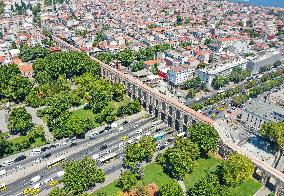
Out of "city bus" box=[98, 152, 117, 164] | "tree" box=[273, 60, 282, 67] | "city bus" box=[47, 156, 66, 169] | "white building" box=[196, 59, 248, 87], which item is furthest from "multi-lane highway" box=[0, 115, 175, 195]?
"tree" box=[273, 60, 282, 67]

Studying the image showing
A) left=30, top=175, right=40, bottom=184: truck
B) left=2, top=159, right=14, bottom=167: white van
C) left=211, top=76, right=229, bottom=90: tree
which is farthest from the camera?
left=211, top=76, right=229, bottom=90: tree

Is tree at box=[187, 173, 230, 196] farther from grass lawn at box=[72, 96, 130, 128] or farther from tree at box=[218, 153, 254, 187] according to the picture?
grass lawn at box=[72, 96, 130, 128]

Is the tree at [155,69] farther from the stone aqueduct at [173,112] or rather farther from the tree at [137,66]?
the stone aqueduct at [173,112]

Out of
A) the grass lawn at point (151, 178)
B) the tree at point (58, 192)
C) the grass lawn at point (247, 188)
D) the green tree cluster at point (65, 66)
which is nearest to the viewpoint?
the tree at point (58, 192)

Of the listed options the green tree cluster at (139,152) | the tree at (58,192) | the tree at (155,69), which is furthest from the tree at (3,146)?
the tree at (155,69)

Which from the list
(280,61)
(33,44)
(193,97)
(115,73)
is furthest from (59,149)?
(280,61)

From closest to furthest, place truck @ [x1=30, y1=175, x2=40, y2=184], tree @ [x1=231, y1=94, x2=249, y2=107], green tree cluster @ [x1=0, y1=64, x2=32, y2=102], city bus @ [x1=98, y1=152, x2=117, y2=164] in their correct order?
truck @ [x1=30, y1=175, x2=40, y2=184] < city bus @ [x1=98, y1=152, x2=117, y2=164] < tree @ [x1=231, y1=94, x2=249, y2=107] < green tree cluster @ [x1=0, y1=64, x2=32, y2=102]

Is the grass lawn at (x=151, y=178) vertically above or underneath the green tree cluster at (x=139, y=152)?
underneath
